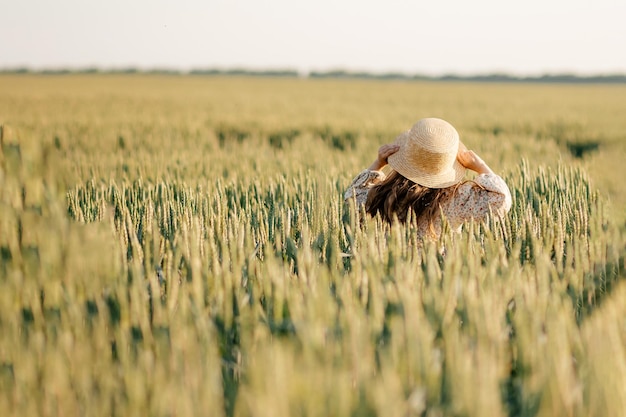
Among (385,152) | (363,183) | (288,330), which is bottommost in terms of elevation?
(288,330)

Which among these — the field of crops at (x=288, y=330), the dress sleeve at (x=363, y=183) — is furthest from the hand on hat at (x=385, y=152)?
the field of crops at (x=288, y=330)

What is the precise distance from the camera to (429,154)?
2295 mm

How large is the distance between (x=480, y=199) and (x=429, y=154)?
0.30 m

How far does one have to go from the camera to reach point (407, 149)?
2.37 metres

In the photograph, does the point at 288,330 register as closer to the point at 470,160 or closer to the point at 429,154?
the point at 429,154

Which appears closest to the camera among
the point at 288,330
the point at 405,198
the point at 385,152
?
the point at 288,330

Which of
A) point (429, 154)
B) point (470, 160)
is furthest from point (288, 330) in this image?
point (470, 160)

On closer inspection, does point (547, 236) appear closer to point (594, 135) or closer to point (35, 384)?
point (35, 384)

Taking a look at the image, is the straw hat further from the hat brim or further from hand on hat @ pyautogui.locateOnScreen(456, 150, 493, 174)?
hand on hat @ pyautogui.locateOnScreen(456, 150, 493, 174)

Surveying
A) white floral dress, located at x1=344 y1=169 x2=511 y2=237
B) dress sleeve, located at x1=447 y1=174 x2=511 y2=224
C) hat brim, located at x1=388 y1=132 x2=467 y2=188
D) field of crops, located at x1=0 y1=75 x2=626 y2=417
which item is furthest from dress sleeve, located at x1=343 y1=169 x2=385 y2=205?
field of crops, located at x1=0 y1=75 x2=626 y2=417

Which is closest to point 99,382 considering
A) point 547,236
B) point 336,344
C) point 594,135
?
point 336,344

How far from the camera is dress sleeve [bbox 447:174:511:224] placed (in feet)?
7.80

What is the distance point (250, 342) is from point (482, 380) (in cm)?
51

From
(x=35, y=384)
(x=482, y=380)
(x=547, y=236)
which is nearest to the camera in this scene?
(x=482, y=380)
